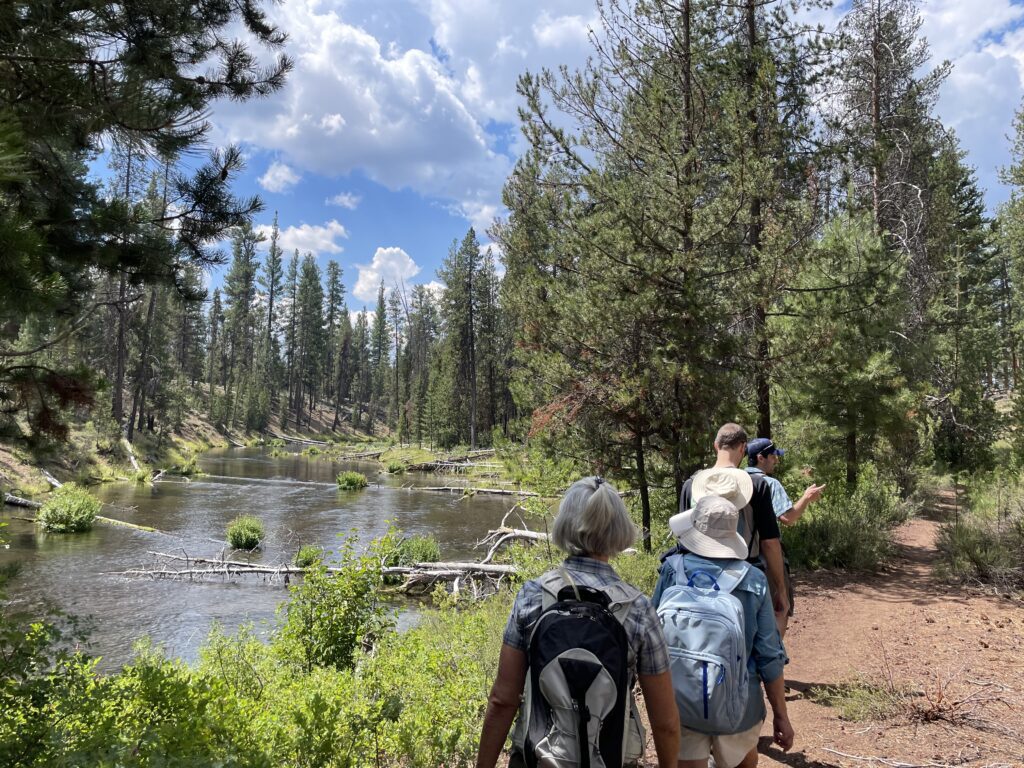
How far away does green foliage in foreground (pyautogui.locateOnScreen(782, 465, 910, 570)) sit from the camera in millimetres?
8688

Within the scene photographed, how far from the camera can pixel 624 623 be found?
198 cm

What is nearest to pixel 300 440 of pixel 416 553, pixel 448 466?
pixel 448 466

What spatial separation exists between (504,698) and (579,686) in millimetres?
349

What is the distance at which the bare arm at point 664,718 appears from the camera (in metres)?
2.03

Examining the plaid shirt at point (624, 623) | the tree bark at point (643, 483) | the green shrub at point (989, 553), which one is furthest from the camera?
the tree bark at point (643, 483)

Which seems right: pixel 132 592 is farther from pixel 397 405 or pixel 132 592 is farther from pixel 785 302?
pixel 397 405

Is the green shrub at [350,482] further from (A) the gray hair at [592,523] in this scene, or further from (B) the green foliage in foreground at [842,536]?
(A) the gray hair at [592,523]

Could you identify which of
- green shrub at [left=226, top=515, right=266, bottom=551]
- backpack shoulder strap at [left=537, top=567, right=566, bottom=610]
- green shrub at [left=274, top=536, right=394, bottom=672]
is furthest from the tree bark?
green shrub at [left=226, top=515, right=266, bottom=551]

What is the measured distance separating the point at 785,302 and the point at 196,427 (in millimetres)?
47694

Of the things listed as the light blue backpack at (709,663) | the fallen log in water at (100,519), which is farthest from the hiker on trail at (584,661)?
the fallen log in water at (100,519)

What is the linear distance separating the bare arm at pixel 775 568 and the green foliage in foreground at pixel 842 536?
5.87 m

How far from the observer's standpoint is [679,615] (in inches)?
98.8

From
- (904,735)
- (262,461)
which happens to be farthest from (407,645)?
(262,461)

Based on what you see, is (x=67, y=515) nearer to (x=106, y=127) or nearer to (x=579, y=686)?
(x=106, y=127)
